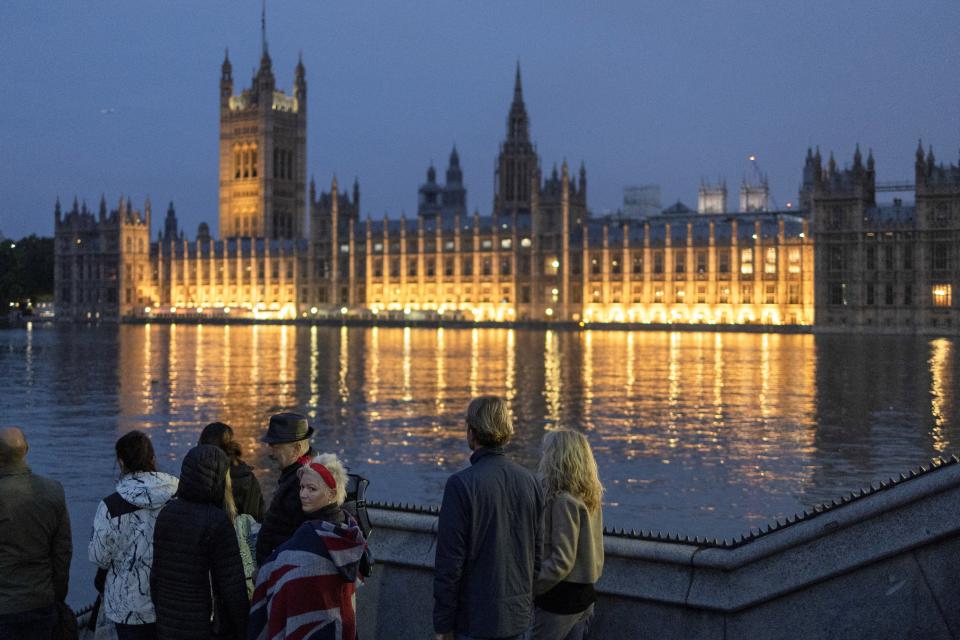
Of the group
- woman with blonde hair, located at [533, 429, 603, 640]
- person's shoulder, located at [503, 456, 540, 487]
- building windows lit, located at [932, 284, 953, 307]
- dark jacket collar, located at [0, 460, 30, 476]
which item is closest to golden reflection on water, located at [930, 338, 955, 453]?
woman with blonde hair, located at [533, 429, 603, 640]

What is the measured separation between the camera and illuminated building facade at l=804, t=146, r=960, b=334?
9906cm

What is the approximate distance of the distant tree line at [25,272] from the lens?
5979 inches

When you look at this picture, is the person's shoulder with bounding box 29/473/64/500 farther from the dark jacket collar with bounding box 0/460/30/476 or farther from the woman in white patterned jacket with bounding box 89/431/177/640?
the woman in white patterned jacket with bounding box 89/431/177/640

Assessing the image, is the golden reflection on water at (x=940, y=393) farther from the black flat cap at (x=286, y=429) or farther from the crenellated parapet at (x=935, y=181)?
the crenellated parapet at (x=935, y=181)

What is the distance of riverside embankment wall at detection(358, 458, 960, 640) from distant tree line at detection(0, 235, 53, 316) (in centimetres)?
15742

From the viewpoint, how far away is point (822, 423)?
90.4ft

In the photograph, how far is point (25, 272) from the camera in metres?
164

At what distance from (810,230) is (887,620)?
114m

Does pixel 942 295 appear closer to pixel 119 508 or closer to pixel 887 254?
pixel 887 254

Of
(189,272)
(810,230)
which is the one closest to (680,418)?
(810,230)

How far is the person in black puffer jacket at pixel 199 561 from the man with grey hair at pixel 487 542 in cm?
126

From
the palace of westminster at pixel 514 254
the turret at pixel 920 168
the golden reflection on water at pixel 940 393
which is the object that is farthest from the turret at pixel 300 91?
the golden reflection on water at pixel 940 393

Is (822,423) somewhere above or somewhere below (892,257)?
below

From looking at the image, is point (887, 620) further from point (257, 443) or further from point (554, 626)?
point (257, 443)
